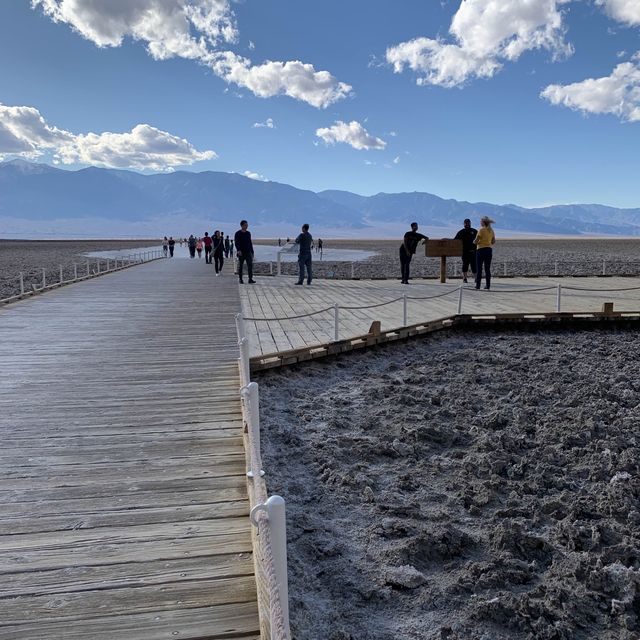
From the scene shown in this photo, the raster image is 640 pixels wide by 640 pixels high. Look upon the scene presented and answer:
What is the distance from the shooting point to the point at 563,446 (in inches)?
251

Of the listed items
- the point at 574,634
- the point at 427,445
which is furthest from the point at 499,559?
the point at 427,445

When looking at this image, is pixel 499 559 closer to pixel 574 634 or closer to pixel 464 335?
pixel 574 634

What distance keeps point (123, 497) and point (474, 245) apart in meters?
13.9

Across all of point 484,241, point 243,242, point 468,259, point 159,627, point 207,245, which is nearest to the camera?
point 159,627

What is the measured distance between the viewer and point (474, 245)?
52.9 feet

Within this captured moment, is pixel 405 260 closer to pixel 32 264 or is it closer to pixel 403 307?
pixel 403 307

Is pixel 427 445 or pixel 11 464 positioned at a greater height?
pixel 11 464

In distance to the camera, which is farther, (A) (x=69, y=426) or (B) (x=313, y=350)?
(B) (x=313, y=350)

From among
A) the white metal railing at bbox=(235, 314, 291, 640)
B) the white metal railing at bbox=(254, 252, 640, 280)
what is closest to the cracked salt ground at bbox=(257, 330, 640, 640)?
the white metal railing at bbox=(235, 314, 291, 640)

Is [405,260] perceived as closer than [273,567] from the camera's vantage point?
No

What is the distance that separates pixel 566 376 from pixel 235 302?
7.34 m

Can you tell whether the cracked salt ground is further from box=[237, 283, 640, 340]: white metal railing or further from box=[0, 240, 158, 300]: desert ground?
box=[0, 240, 158, 300]: desert ground

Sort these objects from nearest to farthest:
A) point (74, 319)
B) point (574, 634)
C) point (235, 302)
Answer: point (574, 634), point (74, 319), point (235, 302)

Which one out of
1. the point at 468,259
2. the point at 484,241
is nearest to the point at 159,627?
the point at 484,241
